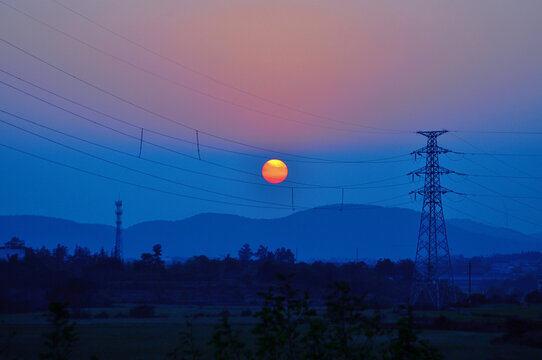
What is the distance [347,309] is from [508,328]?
133 ft

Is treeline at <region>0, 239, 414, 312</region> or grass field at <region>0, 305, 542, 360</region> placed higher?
treeline at <region>0, 239, 414, 312</region>

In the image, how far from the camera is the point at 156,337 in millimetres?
44406

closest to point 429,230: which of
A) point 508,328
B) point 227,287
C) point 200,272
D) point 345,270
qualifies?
point 508,328

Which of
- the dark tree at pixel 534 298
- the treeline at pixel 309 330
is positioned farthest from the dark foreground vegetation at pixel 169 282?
the treeline at pixel 309 330

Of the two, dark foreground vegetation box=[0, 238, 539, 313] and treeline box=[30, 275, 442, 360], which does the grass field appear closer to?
treeline box=[30, 275, 442, 360]

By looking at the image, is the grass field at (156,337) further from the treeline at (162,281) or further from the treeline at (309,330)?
the treeline at (162,281)

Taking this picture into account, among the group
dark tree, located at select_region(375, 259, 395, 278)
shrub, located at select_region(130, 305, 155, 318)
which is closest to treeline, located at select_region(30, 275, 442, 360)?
shrub, located at select_region(130, 305, 155, 318)

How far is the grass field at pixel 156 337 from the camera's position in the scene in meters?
36.1

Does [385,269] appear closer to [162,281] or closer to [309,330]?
[162,281]

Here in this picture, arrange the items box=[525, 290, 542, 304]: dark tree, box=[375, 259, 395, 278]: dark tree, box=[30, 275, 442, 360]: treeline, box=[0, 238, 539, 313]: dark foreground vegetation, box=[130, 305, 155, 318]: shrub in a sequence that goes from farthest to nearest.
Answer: box=[375, 259, 395, 278]: dark tree
box=[0, 238, 539, 313]: dark foreground vegetation
box=[525, 290, 542, 304]: dark tree
box=[130, 305, 155, 318]: shrub
box=[30, 275, 442, 360]: treeline

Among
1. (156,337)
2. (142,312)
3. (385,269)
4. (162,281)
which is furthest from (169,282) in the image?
(156,337)

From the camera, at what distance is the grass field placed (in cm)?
3606

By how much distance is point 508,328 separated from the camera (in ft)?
159

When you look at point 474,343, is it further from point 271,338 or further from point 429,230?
point 271,338
